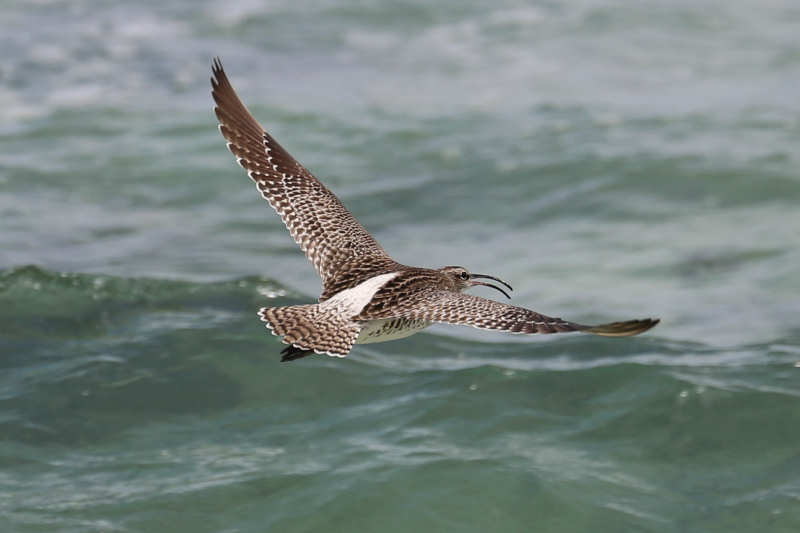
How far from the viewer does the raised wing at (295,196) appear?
7.71 m

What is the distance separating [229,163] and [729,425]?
26.9 feet

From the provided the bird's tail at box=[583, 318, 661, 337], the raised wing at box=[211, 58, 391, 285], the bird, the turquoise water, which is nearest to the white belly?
the bird

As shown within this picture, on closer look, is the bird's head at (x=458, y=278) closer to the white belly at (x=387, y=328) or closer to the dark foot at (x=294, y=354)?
the white belly at (x=387, y=328)

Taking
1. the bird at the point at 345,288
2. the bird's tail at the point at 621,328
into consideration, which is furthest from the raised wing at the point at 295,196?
the bird's tail at the point at 621,328

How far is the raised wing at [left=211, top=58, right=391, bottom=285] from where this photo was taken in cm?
771

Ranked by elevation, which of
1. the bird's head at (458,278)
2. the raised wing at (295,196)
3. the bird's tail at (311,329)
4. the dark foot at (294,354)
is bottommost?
the dark foot at (294,354)

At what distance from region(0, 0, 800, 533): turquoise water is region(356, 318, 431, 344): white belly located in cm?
143

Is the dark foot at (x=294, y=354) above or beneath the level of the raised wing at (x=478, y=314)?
beneath

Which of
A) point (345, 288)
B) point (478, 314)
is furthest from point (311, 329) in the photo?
point (345, 288)

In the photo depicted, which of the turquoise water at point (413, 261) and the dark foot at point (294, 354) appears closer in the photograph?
the dark foot at point (294, 354)

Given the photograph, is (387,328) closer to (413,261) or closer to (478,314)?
(478,314)

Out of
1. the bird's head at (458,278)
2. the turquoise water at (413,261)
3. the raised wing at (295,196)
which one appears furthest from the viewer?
the turquoise water at (413,261)

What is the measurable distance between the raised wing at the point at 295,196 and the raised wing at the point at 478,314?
39.0 inches

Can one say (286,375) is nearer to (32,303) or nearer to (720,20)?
(32,303)
